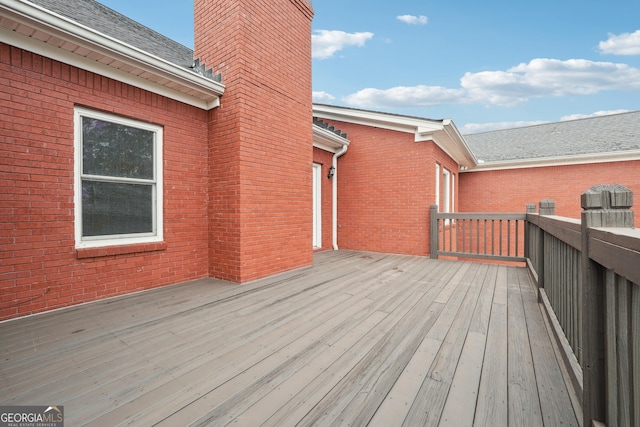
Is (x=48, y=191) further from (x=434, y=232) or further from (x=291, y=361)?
(x=434, y=232)

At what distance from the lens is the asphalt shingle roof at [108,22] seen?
3.34 metres

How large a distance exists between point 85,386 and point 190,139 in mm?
3392

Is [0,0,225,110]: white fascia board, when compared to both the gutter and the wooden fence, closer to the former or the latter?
the gutter

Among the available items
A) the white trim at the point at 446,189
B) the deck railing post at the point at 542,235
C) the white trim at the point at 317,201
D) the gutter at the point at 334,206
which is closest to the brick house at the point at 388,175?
the gutter at the point at 334,206

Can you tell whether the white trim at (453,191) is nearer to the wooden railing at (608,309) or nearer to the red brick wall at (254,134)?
the red brick wall at (254,134)

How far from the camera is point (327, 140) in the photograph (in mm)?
6770

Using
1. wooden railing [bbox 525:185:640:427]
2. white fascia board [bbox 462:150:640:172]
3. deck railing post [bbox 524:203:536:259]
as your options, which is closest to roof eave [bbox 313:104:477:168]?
deck railing post [bbox 524:203:536:259]

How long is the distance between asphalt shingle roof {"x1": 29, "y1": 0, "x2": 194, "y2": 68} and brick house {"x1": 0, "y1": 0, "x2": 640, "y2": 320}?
4 centimetres

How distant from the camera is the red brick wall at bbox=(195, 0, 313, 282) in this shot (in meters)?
4.00

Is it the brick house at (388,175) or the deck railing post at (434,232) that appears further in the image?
the brick house at (388,175)

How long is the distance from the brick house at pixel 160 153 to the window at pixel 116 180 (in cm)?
1

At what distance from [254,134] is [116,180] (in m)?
1.92

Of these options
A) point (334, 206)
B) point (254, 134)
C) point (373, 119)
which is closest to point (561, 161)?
point (373, 119)

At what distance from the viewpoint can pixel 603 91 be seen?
92.7 ft
